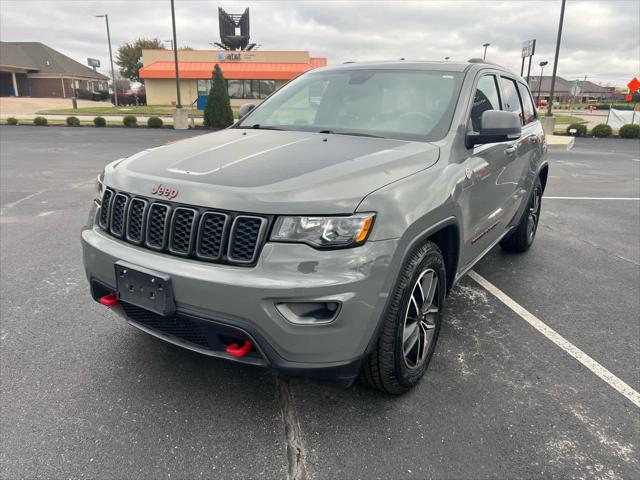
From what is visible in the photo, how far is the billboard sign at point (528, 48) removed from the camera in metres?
26.7

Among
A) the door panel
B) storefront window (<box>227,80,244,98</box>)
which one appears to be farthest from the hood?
storefront window (<box>227,80,244,98</box>)

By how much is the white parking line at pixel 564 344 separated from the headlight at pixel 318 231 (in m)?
1.90

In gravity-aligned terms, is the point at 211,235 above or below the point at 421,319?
above

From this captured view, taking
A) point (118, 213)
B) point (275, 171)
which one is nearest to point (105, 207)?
point (118, 213)

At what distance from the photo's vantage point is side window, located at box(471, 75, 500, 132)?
328cm

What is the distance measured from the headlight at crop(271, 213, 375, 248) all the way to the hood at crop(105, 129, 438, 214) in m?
0.04

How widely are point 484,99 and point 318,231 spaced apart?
7.00ft

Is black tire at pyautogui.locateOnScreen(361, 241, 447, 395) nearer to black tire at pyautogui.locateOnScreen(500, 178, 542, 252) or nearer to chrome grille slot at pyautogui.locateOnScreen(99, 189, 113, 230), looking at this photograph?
chrome grille slot at pyautogui.locateOnScreen(99, 189, 113, 230)

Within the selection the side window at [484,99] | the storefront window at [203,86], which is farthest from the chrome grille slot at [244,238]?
the storefront window at [203,86]

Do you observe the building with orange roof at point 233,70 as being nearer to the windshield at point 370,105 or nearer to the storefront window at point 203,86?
the storefront window at point 203,86

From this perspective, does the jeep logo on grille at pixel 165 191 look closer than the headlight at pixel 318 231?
No

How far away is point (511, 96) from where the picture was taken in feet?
14.5

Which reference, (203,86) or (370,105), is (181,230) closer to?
(370,105)

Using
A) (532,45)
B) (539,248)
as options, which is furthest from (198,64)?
(539,248)
